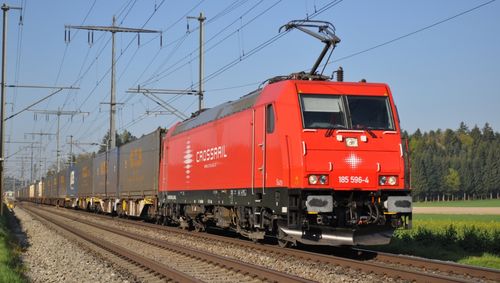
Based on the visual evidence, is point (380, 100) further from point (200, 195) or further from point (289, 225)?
point (200, 195)

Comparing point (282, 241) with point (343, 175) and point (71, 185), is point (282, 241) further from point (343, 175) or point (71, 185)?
point (71, 185)

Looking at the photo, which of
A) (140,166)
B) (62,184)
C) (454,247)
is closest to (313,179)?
(454,247)

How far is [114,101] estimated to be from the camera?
143 ft

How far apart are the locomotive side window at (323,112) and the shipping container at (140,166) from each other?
14.8 meters

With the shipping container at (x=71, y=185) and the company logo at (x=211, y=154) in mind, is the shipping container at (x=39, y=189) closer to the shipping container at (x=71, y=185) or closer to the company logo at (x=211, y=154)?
the shipping container at (x=71, y=185)

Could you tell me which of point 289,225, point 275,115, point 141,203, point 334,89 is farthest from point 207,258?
point 141,203

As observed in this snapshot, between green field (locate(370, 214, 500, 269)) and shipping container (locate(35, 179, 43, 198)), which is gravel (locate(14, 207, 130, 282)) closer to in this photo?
green field (locate(370, 214, 500, 269))

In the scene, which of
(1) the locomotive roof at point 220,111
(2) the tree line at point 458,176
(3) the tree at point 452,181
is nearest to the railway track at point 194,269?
(1) the locomotive roof at point 220,111

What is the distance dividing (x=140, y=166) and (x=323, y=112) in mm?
18980

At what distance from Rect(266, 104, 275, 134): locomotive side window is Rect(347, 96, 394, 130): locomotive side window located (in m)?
1.84

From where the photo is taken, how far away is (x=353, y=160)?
13984 mm

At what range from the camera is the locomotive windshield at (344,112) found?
14.3 m

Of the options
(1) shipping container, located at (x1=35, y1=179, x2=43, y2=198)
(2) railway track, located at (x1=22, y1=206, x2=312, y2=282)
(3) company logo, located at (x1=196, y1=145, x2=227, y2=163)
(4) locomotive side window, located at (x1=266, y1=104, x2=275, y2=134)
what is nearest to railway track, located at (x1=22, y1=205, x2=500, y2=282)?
(2) railway track, located at (x1=22, y1=206, x2=312, y2=282)

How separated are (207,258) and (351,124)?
14.9 feet
